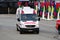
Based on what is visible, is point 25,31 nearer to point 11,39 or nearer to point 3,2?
point 11,39

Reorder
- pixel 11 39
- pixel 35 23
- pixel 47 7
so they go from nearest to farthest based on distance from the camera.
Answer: pixel 11 39 < pixel 35 23 < pixel 47 7

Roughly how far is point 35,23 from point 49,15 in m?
17.5

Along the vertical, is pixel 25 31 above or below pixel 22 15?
below

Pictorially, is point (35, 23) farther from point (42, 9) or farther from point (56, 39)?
point (42, 9)

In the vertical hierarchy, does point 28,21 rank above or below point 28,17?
below

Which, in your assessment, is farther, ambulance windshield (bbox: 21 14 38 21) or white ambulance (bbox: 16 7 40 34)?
ambulance windshield (bbox: 21 14 38 21)

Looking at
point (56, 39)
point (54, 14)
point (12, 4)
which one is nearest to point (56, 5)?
point (54, 14)

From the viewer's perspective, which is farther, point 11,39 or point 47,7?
point 47,7

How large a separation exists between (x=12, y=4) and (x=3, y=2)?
2.02 m

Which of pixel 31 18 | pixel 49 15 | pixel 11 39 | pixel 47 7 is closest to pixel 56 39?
pixel 11 39

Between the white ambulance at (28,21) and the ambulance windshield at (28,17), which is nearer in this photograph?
the white ambulance at (28,21)

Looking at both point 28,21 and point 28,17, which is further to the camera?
point 28,17

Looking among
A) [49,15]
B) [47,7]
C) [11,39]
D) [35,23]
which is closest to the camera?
[11,39]

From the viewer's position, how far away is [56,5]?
131 feet
